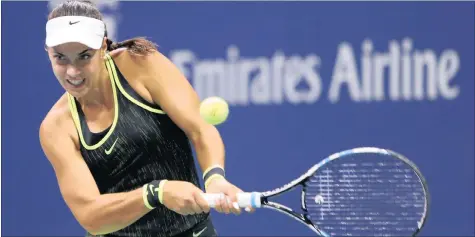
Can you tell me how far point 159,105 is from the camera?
11.4 feet

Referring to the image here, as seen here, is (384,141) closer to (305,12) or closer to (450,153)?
(450,153)

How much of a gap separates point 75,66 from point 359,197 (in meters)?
1.02

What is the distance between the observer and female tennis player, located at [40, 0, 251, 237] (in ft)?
10.9

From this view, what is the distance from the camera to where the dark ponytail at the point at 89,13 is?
11.2ft

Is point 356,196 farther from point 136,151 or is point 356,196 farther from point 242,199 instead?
point 136,151

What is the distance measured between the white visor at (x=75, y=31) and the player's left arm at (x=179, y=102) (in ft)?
0.59

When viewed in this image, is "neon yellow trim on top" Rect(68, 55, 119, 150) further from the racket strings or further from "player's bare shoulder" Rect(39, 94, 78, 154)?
the racket strings

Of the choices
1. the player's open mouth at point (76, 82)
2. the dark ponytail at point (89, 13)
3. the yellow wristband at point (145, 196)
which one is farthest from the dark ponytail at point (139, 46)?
the yellow wristband at point (145, 196)

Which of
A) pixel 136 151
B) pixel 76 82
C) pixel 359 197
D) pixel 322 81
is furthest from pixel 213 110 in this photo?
pixel 322 81

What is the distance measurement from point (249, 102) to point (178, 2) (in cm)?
68

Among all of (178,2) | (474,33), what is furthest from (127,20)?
(474,33)

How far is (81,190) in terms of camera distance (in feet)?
11.0

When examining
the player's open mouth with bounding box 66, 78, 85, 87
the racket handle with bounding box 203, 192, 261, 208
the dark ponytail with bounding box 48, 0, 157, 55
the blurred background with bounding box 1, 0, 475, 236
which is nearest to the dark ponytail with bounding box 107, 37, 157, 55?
the dark ponytail with bounding box 48, 0, 157, 55

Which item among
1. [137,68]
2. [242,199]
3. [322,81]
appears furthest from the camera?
[322,81]
